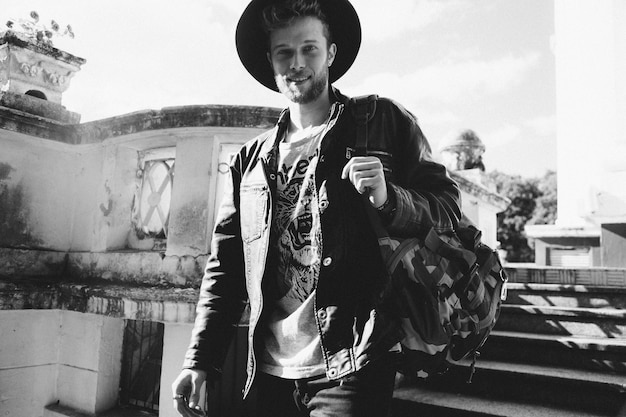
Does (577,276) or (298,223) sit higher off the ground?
(298,223)

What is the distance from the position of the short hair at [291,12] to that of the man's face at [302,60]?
0.7 inches

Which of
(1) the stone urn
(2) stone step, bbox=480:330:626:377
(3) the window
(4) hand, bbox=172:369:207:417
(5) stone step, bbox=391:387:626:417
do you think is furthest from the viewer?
(1) the stone urn

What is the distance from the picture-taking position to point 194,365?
1614 mm

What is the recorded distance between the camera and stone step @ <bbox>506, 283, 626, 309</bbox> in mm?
4094

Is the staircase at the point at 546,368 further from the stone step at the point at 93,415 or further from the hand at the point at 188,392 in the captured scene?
the stone step at the point at 93,415

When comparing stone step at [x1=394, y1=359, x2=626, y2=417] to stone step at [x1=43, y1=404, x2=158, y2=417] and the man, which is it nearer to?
the man

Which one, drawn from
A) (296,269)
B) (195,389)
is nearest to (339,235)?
(296,269)

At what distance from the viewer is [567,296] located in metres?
4.30

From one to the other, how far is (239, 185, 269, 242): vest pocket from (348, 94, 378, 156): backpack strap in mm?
368

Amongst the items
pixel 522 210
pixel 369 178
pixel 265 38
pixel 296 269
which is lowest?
pixel 296 269

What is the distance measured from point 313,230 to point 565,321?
11.3 ft

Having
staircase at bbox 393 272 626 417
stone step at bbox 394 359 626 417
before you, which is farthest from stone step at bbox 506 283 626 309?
stone step at bbox 394 359 626 417

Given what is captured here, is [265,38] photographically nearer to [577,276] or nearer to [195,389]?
[195,389]

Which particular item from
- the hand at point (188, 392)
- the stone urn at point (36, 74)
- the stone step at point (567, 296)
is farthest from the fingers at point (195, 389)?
the stone urn at point (36, 74)
